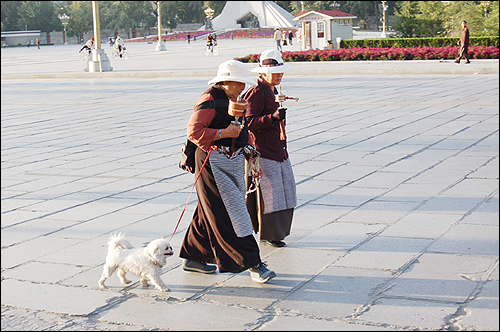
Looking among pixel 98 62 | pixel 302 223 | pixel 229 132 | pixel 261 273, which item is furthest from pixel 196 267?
pixel 98 62

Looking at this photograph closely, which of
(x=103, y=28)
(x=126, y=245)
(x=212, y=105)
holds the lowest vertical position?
(x=126, y=245)

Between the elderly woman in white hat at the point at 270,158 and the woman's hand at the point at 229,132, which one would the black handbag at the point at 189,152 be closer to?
the woman's hand at the point at 229,132

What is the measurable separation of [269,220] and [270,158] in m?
0.49


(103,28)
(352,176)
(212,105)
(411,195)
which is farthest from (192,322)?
(103,28)

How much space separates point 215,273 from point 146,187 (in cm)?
276

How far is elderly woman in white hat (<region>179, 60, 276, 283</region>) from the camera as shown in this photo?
399cm

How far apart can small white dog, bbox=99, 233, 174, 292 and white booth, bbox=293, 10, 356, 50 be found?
95.7 feet

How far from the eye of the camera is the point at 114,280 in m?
4.20

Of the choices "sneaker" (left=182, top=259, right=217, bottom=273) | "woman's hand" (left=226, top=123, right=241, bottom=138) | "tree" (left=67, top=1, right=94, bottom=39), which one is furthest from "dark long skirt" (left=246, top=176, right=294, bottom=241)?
"tree" (left=67, top=1, right=94, bottom=39)

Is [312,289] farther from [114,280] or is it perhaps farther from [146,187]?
[146,187]

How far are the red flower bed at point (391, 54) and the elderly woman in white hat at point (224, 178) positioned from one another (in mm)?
21294

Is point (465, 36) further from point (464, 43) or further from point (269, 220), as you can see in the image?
point (269, 220)

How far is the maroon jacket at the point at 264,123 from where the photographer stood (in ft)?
15.2

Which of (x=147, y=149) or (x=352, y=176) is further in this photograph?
(x=147, y=149)
